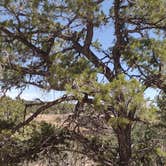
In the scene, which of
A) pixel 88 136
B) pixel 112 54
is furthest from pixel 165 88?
pixel 88 136

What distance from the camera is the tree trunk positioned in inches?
336

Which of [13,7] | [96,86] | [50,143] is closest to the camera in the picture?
[96,86]

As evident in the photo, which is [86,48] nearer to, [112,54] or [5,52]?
Answer: [112,54]

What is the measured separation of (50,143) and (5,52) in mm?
2270

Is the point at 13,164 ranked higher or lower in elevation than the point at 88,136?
lower

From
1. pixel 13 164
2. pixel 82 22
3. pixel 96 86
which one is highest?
pixel 82 22

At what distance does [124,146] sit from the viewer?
869 cm

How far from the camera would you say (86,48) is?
28.1 ft

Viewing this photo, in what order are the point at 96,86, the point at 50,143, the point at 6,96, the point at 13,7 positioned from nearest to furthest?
1. the point at 96,86
2. the point at 13,7
3. the point at 6,96
4. the point at 50,143

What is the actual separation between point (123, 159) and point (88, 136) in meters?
1.03

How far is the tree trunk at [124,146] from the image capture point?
854 centimetres

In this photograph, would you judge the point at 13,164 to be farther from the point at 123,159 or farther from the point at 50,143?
the point at 123,159

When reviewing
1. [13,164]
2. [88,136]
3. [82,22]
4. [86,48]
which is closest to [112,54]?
[86,48]

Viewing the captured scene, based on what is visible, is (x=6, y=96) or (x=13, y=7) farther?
(x=6, y=96)
